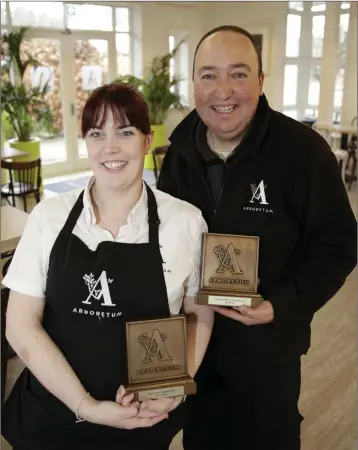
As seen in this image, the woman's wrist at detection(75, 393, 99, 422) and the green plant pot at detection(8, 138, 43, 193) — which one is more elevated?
the green plant pot at detection(8, 138, 43, 193)

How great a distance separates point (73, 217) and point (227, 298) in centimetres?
49

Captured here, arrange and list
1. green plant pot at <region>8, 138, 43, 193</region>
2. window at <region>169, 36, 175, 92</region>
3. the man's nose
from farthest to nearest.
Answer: window at <region>169, 36, 175, 92</region>
green plant pot at <region>8, 138, 43, 193</region>
the man's nose

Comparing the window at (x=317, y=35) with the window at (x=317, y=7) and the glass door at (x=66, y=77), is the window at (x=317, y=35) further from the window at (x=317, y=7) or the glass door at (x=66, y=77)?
the glass door at (x=66, y=77)

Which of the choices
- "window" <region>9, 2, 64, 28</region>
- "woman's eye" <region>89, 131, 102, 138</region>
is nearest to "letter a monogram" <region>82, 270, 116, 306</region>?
"woman's eye" <region>89, 131, 102, 138</region>

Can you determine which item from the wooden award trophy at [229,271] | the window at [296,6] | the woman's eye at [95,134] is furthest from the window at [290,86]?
the woman's eye at [95,134]

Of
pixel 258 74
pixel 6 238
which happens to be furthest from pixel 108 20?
pixel 258 74

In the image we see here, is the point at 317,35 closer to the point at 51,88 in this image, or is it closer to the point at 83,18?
the point at 83,18

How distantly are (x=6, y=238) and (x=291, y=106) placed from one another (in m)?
8.54

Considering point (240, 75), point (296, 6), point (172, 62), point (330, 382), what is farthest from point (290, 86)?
point (240, 75)

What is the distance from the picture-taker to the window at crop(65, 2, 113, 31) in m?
8.07

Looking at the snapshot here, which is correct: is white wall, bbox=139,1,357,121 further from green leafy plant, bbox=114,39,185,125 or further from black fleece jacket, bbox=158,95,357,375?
black fleece jacket, bbox=158,95,357,375

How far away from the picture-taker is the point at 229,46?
1433 millimetres

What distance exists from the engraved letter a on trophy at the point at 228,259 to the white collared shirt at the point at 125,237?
6cm

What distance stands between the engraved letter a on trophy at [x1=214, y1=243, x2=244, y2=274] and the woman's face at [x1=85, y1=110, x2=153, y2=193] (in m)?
0.32
